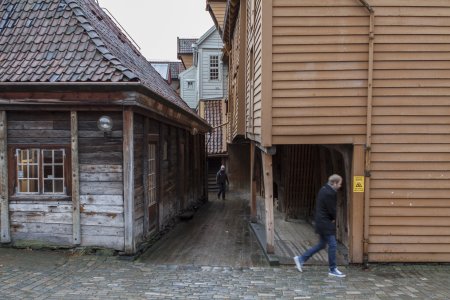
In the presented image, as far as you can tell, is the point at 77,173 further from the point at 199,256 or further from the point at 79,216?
the point at 199,256

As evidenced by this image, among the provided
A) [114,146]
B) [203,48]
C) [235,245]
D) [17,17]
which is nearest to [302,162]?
[235,245]

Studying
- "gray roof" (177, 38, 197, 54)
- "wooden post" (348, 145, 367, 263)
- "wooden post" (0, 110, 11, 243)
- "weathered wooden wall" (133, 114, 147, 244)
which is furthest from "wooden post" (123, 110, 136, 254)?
"gray roof" (177, 38, 197, 54)

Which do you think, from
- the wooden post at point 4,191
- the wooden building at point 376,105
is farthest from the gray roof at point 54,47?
the wooden building at point 376,105

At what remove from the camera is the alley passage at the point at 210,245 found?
7.43 m

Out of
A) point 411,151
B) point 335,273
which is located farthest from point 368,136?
point 335,273

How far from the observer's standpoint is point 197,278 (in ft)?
20.6

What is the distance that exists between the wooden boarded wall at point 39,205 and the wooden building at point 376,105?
358cm

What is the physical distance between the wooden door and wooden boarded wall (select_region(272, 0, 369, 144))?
324cm

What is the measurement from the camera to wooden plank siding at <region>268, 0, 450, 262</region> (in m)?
7.12

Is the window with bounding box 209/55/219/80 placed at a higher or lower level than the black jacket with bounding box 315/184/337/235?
higher

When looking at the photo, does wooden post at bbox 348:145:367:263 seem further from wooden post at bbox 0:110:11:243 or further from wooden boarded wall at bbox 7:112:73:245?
wooden post at bbox 0:110:11:243

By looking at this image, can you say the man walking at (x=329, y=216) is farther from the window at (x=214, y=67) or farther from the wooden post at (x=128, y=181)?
the window at (x=214, y=67)

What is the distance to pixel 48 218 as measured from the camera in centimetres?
746

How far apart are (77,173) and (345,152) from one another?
4.66 meters
